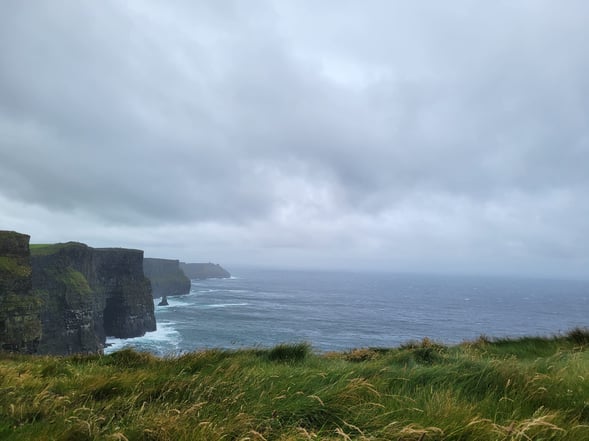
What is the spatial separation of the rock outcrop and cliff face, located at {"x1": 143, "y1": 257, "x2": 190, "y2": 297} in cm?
6529

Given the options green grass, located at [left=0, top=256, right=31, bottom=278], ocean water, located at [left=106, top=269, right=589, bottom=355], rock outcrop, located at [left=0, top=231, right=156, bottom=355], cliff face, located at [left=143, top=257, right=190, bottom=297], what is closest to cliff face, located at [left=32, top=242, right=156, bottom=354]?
rock outcrop, located at [left=0, top=231, right=156, bottom=355]

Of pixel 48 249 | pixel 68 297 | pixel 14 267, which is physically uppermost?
pixel 48 249

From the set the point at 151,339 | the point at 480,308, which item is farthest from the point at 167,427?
the point at 480,308

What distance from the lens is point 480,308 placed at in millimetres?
127188

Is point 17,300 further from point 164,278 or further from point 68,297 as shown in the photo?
point 164,278

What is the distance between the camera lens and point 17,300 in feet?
156

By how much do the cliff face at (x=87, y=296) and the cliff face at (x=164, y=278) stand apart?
65.3 meters

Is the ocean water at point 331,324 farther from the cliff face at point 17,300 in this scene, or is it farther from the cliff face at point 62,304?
the cliff face at point 17,300

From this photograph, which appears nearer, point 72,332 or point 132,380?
point 132,380

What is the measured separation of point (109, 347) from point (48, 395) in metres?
83.0

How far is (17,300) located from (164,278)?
121m

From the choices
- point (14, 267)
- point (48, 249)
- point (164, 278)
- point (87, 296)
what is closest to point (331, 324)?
point (87, 296)

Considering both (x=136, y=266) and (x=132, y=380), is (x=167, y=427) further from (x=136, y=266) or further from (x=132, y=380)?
(x=136, y=266)

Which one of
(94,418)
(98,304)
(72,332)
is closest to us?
(94,418)
